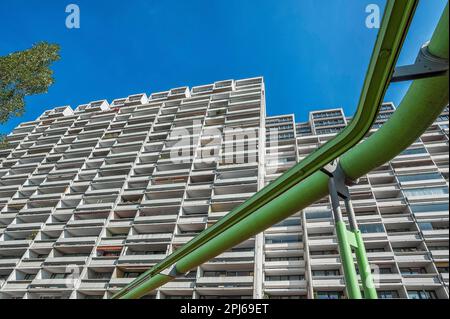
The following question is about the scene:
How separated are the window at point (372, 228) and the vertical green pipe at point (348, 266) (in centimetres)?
2893

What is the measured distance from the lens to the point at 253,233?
3.11 metres

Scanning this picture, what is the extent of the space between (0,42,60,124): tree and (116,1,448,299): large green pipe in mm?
15290

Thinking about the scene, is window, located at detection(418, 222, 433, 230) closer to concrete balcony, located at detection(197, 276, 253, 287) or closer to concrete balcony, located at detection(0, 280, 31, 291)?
concrete balcony, located at detection(197, 276, 253, 287)

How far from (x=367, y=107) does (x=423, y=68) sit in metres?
0.42

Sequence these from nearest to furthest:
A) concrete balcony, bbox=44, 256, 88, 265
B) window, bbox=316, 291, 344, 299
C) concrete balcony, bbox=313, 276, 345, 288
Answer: concrete balcony, bbox=313, 276, 345, 288 → window, bbox=316, 291, 344, 299 → concrete balcony, bbox=44, 256, 88, 265

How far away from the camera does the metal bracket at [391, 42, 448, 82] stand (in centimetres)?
150

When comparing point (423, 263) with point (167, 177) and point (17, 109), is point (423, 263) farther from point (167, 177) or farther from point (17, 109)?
point (17, 109)

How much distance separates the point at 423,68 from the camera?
1.55 metres

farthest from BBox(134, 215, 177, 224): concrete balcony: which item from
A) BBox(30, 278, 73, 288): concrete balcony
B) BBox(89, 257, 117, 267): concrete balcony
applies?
BBox(30, 278, 73, 288): concrete balcony

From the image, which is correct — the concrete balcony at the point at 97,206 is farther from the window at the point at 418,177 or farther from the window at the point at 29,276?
the window at the point at 418,177

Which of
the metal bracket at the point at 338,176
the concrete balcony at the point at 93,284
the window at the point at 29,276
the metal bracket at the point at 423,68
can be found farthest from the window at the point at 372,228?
the window at the point at 29,276

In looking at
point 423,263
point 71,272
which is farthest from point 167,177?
point 423,263

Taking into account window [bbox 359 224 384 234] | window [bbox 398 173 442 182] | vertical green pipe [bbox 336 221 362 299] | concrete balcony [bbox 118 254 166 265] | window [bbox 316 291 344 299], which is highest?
window [bbox 398 173 442 182]
